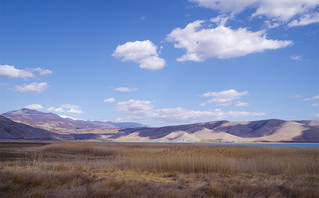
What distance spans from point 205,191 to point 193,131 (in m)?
154

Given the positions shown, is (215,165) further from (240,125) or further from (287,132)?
(240,125)

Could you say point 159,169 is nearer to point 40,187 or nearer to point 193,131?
point 40,187

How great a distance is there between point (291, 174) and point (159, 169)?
6.90 m

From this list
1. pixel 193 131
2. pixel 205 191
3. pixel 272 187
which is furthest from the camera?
pixel 193 131

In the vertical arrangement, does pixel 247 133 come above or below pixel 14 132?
below

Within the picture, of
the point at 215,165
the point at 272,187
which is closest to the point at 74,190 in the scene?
the point at 272,187

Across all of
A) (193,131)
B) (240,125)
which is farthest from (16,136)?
(240,125)

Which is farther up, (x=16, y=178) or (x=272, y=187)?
(x=16, y=178)

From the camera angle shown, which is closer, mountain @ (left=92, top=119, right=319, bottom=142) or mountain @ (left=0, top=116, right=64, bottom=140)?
mountain @ (left=0, top=116, right=64, bottom=140)

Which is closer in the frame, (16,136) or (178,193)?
(178,193)

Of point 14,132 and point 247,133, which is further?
point 247,133

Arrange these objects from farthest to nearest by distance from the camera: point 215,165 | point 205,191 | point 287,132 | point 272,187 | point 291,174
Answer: point 287,132, point 215,165, point 291,174, point 272,187, point 205,191

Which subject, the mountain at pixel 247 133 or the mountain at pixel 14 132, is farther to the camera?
the mountain at pixel 247 133

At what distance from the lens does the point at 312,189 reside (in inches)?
311
